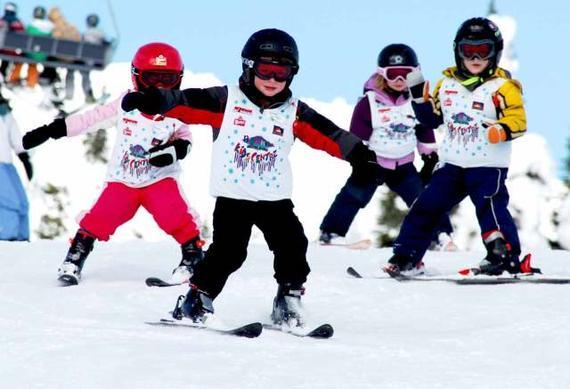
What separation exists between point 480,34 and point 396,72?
246cm

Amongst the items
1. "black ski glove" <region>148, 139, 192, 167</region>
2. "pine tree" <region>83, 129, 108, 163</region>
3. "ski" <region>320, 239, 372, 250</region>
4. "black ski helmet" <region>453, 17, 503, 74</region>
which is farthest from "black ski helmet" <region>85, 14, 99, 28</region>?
"pine tree" <region>83, 129, 108, 163</region>

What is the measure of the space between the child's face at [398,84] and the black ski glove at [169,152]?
2898mm

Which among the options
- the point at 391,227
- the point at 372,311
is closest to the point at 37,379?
the point at 372,311

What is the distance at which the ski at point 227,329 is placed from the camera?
5297 millimetres

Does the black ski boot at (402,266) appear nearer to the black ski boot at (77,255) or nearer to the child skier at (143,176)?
the child skier at (143,176)

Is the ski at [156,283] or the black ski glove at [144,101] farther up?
the black ski glove at [144,101]

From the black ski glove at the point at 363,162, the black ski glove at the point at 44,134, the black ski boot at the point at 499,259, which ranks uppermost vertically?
the black ski glove at the point at 363,162

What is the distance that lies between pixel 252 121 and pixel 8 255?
3.80 metres

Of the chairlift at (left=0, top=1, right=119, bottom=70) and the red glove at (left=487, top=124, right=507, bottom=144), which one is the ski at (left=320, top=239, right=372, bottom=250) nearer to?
the red glove at (left=487, top=124, right=507, bottom=144)

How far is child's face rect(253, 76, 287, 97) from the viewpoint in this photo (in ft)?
18.0

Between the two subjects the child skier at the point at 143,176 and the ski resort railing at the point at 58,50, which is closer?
the child skier at the point at 143,176

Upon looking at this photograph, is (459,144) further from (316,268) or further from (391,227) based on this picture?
(391,227)

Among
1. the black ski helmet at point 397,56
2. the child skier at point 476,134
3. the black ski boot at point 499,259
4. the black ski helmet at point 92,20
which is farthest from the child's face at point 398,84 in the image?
the black ski helmet at point 92,20

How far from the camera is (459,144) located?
737 centimetres
